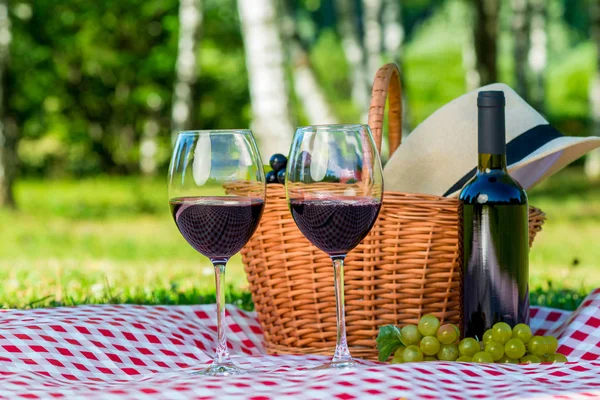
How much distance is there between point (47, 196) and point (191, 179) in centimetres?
1186

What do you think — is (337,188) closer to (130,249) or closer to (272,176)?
(272,176)

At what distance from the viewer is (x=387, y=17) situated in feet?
36.4

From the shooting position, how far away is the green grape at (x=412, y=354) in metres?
2.29

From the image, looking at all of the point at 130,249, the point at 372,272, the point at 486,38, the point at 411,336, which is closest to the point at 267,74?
the point at 130,249

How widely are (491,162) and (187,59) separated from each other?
36.0 feet

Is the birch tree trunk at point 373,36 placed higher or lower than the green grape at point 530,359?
higher

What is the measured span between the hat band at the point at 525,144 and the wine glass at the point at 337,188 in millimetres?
700

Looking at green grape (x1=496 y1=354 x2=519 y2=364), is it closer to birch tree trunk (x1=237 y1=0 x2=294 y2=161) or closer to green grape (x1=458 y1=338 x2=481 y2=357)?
green grape (x1=458 y1=338 x2=481 y2=357)

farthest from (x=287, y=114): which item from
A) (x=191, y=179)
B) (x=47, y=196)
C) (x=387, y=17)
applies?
(x=47, y=196)

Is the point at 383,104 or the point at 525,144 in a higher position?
the point at 383,104

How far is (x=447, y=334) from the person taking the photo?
7.50ft

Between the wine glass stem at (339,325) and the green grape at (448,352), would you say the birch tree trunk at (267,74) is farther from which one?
the wine glass stem at (339,325)

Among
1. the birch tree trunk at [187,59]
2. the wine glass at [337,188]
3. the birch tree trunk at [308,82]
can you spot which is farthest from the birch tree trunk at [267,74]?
the birch tree trunk at [187,59]

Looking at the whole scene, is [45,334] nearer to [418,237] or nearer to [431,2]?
[418,237]
